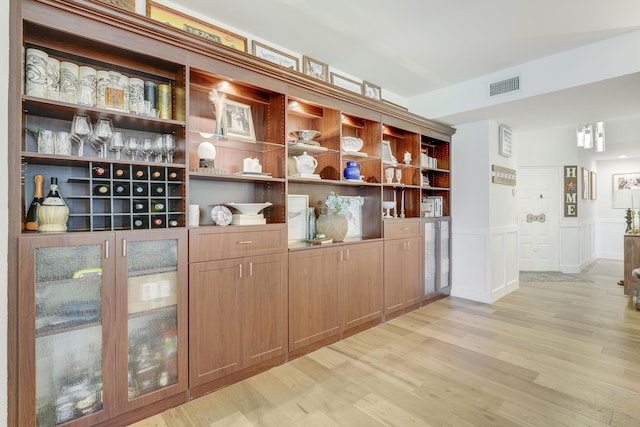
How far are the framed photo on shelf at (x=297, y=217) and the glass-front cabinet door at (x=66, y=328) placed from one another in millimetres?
1545

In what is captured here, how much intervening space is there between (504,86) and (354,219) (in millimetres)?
2251

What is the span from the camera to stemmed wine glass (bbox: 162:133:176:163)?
7.04ft

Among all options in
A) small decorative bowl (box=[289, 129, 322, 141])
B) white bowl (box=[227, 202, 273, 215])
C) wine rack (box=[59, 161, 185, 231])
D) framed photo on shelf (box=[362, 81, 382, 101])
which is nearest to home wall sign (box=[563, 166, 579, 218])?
framed photo on shelf (box=[362, 81, 382, 101])

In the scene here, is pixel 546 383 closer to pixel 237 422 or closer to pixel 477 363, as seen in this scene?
pixel 477 363

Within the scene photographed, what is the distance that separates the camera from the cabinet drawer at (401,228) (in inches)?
140

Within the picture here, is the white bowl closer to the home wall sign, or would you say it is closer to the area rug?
the area rug

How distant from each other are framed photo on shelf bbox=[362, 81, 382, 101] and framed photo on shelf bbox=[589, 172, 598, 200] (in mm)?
5858

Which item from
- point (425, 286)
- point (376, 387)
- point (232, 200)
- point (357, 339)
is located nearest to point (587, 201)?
point (425, 286)

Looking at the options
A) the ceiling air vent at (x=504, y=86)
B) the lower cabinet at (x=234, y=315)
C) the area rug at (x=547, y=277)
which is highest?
the ceiling air vent at (x=504, y=86)

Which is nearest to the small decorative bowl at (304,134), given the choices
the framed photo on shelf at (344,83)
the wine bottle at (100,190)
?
the framed photo on shelf at (344,83)

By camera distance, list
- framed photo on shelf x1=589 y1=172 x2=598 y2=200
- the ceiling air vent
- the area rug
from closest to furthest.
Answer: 1. the ceiling air vent
2. the area rug
3. framed photo on shelf x1=589 y1=172 x2=598 y2=200

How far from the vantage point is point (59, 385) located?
1.71 m

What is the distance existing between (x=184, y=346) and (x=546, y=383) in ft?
8.36

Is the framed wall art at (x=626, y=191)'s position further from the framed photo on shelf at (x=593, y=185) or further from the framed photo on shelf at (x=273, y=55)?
the framed photo on shelf at (x=273, y=55)
